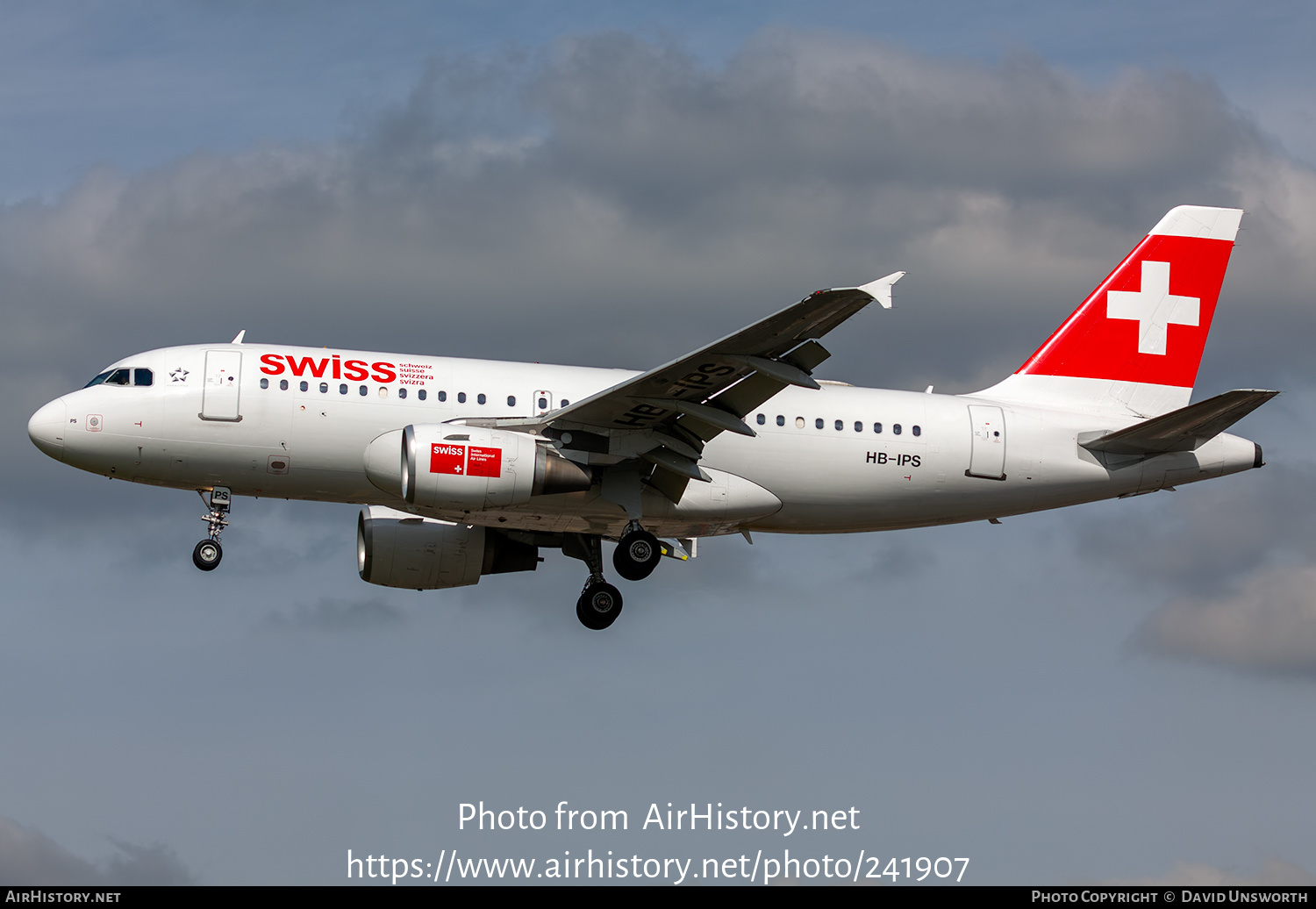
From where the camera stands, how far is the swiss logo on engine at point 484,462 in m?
29.8

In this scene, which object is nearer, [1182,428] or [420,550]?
[1182,428]

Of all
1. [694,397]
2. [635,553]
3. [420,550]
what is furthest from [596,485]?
[420,550]

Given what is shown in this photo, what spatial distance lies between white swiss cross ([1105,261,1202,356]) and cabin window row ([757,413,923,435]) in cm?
687

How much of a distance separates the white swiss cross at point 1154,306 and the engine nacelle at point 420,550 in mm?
15215

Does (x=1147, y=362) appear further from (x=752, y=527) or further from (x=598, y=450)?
(x=598, y=450)

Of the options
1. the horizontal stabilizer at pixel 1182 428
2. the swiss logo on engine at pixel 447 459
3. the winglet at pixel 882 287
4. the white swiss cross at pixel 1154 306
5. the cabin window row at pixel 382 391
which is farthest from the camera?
the white swiss cross at pixel 1154 306

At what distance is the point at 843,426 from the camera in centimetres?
3291

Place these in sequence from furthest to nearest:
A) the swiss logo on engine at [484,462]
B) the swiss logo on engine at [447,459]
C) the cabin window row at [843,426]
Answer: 1. the cabin window row at [843,426]
2. the swiss logo on engine at [484,462]
3. the swiss logo on engine at [447,459]

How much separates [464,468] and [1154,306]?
681 inches

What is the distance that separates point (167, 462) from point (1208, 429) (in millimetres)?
21263

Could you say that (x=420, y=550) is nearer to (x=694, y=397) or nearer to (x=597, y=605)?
(x=597, y=605)

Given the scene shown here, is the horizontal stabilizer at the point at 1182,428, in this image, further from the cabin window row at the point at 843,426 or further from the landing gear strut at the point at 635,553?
the landing gear strut at the point at 635,553

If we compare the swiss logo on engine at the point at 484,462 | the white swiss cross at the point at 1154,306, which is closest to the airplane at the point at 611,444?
the swiss logo on engine at the point at 484,462
